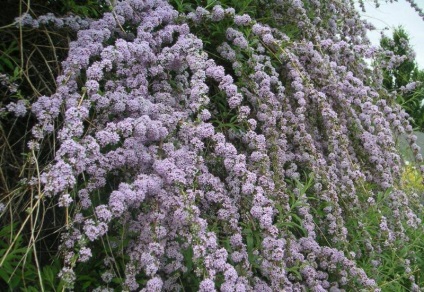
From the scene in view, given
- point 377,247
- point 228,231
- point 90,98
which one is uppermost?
point 90,98

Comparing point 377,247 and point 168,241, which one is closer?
point 168,241

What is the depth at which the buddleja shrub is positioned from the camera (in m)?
1.34

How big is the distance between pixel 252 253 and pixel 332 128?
29.7 inches

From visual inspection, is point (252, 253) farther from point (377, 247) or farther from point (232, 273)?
point (377, 247)

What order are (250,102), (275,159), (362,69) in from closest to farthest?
(275,159) < (250,102) < (362,69)

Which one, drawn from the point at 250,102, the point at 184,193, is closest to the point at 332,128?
the point at 250,102

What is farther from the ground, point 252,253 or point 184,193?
point 184,193

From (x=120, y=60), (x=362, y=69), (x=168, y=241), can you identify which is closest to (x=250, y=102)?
(x=120, y=60)

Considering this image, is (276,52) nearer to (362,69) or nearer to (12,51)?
(362,69)

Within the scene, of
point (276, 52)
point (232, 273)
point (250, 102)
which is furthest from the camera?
point (276, 52)

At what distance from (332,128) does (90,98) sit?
41.7 inches

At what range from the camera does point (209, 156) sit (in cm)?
174

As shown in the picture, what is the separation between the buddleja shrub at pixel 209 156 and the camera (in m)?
1.34

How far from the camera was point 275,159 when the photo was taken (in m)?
1.83
